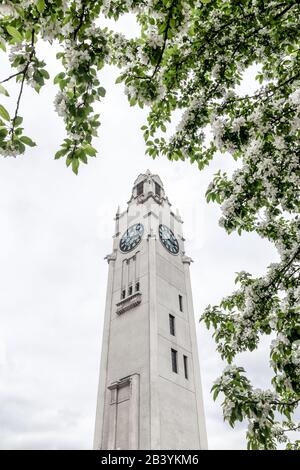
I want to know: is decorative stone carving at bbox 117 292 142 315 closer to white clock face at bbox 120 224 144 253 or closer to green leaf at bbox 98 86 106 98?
white clock face at bbox 120 224 144 253

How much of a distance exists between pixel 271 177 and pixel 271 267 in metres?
2.11

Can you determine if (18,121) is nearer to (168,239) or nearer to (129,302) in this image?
(129,302)

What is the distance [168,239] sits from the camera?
4478cm

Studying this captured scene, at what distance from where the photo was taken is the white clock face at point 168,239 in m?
43.5

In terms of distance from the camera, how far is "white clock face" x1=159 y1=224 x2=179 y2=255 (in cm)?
4353

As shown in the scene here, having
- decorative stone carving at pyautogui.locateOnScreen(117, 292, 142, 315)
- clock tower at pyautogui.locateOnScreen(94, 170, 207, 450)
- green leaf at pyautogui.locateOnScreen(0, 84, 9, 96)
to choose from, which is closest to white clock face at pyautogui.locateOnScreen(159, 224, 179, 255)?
clock tower at pyautogui.locateOnScreen(94, 170, 207, 450)

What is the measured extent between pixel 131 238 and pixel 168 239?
4.78 metres

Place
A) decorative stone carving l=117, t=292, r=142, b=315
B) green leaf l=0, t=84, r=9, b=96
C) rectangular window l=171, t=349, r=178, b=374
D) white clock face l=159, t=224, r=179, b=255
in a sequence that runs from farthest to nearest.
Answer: white clock face l=159, t=224, r=179, b=255, decorative stone carving l=117, t=292, r=142, b=315, rectangular window l=171, t=349, r=178, b=374, green leaf l=0, t=84, r=9, b=96

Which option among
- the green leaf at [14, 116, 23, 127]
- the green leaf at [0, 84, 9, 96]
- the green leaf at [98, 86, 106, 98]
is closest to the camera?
the green leaf at [0, 84, 9, 96]

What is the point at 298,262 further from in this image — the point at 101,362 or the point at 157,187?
the point at 157,187

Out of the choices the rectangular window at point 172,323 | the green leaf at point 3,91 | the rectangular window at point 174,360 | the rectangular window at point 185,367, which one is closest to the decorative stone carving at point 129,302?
the rectangular window at point 172,323

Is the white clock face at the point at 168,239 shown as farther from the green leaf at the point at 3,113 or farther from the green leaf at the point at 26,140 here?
the green leaf at the point at 3,113

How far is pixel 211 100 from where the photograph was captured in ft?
26.4

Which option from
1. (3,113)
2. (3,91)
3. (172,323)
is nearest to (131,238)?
(172,323)
